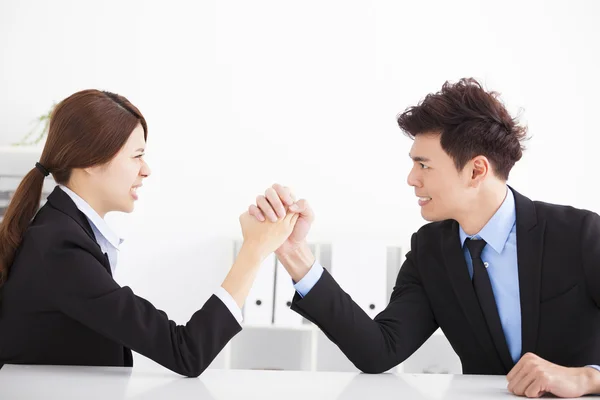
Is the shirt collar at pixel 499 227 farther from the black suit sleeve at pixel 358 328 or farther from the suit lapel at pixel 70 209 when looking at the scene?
the suit lapel at pixel 70 209

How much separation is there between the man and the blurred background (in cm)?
204

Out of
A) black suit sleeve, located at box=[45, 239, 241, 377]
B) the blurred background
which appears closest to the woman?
black suit sleeve, located at box=[45, 239, 241, 377]

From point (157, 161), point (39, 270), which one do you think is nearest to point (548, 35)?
point (157, 161)

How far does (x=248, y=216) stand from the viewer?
173cm

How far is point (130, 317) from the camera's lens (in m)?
1.43

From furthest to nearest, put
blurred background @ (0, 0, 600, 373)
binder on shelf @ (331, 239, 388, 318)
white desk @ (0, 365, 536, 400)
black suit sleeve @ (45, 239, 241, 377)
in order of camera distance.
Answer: blurred background @ (0, 0, 600, 373) < binder on shelf @ (331, 239, 388, 318) < black suit sleeve @ (45, 239, 241, 377) < white desk @ (0, 365, 536, 400)

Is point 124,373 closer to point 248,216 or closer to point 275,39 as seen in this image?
point 248,216

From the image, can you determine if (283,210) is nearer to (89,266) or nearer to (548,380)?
(89,266)

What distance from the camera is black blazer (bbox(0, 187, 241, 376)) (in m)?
1.43

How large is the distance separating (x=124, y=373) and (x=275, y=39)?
2.93 meters

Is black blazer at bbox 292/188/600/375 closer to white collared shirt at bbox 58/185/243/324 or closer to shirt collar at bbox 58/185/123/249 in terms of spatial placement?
white collared shirt at bbox 58/185/243/324

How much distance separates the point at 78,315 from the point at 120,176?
1.37 ft

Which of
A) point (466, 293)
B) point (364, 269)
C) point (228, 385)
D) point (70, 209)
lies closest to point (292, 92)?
point (364, 269)

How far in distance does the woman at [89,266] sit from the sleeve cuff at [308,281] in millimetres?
102
